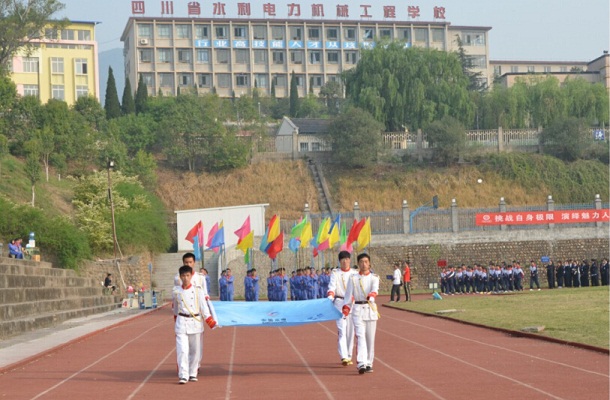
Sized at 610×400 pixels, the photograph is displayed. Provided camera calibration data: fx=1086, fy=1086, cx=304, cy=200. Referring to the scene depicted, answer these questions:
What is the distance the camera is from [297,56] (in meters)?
124

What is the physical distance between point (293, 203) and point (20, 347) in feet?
177

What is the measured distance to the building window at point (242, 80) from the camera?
12288 centimetres

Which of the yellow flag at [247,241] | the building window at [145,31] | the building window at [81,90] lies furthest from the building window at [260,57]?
the yellow flag at [247,241]

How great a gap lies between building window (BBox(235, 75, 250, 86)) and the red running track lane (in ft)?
325

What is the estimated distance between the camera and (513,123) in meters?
88.1

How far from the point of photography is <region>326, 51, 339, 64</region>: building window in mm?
125250

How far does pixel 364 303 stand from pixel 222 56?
349ft

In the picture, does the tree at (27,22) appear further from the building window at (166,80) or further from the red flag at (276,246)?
the building window at (166,80)

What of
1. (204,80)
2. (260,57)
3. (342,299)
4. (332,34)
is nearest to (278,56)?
(260,57)

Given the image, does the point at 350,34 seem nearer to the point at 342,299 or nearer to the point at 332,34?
the point at 332,34

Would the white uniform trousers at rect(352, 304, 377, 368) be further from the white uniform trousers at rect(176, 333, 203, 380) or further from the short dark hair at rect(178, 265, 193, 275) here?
the short dark hair at rect(178, 265, 193, 275)

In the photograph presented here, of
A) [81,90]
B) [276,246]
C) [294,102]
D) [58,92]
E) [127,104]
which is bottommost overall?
[276,246]

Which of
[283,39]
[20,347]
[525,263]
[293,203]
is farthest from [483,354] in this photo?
[283,39]

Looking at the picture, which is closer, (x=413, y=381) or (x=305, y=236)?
(x=413, y=381)
